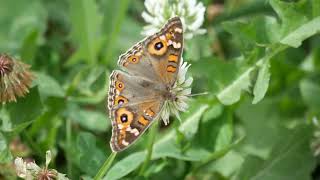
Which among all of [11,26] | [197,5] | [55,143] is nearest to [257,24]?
[197,5]

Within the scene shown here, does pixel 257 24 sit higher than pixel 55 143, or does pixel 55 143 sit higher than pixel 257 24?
pixel 257 24

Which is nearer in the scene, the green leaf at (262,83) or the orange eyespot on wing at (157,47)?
the orange eyespot on wing at (157,47)

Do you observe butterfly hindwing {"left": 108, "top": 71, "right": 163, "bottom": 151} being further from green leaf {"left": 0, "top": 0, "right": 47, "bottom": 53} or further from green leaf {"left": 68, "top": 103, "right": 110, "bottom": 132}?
green leaf {"left": 0, "top": 0, "right": 47, "bottom": 53}

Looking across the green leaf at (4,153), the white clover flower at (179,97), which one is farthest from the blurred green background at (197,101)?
the white clover flower at (179,97)

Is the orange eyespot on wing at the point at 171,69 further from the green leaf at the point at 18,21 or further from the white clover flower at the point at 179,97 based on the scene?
the green leaf at the point at 18,21

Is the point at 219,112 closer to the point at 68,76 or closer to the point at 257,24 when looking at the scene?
the point at 257,24
